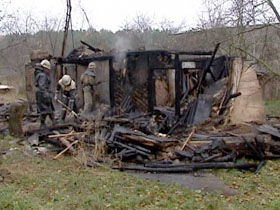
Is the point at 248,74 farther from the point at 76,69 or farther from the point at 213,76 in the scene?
the point at 76,69

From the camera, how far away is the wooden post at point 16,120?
32.6ft

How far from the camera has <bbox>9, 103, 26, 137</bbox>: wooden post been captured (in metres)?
9.95

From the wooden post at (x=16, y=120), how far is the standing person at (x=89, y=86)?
11.4ft

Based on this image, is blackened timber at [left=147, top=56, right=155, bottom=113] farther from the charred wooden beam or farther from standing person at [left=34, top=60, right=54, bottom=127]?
standing person at [left=34, top=60, right=54, bottom=127]

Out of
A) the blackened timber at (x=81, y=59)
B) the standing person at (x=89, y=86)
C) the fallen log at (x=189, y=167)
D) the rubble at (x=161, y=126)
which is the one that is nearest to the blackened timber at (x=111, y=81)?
the rubble at (x=161, y=126)

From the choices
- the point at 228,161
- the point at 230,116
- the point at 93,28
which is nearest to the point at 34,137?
the point at 228,161

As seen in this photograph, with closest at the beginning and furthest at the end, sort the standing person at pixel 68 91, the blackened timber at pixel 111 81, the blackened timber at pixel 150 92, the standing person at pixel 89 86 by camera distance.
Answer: the standing person at pixel 68 91, the standing person at pixel 89 86, the blackened timber at pixel 150 92, the blackened timber at pixel 111 81

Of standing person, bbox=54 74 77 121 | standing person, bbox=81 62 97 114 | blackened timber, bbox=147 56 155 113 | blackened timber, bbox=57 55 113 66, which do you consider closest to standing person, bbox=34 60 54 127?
standing person, bbox=54 74 77 121

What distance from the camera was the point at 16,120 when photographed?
10.0m

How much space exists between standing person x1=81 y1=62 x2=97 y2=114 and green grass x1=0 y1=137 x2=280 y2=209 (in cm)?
589

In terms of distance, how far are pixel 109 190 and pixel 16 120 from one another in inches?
214

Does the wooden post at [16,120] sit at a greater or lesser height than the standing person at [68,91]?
lesser

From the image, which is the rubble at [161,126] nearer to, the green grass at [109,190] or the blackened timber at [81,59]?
the blackened timber at [81,59]

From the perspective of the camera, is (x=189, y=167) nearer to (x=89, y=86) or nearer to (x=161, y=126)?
(x=161, y=126)
